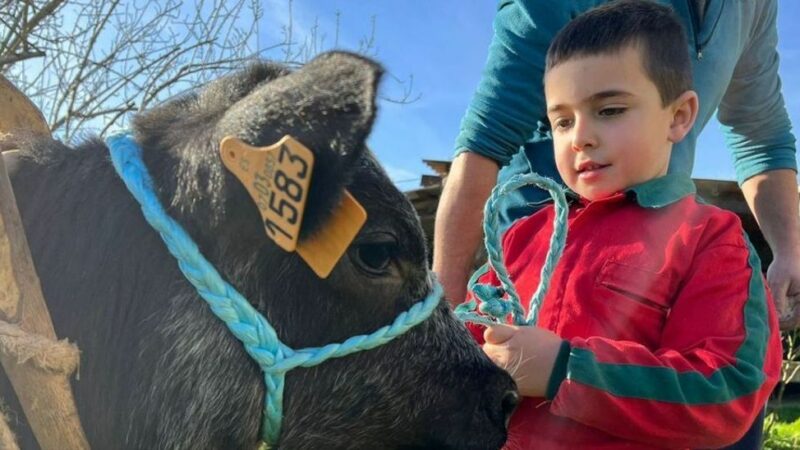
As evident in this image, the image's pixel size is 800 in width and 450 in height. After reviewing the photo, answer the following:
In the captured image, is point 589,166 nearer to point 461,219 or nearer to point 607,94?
point 607,94

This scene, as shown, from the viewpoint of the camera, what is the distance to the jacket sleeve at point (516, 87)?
255cm

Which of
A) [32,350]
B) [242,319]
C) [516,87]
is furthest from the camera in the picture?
[516,87]

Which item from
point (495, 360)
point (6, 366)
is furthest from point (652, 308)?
point (6, 366)

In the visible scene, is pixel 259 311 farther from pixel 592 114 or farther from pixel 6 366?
pixel 592 114

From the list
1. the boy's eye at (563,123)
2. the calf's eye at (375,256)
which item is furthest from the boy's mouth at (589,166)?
the calf's eye at (375,256)

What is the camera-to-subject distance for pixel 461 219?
2633 mm

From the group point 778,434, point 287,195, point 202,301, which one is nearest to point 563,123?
point 287,195

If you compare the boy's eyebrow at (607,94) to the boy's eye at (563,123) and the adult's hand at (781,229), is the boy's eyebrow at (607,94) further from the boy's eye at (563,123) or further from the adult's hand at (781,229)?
the adult's hand at (781,229)

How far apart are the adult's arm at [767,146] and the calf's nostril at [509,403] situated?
141 centimetres

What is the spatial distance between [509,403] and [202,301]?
0.76 metres

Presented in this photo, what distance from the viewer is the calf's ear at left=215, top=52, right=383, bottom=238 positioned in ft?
5.24

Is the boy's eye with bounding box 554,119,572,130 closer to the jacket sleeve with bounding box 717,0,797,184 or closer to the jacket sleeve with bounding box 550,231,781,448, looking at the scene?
the jacket sleeve with bounding box 550,231,781,448

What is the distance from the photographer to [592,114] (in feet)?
7.04

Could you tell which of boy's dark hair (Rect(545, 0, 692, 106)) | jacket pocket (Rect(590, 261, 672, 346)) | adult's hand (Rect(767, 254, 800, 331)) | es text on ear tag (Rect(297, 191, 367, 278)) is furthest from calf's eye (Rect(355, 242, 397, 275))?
adult's hand (Rect(767, 254, 800, 331))
